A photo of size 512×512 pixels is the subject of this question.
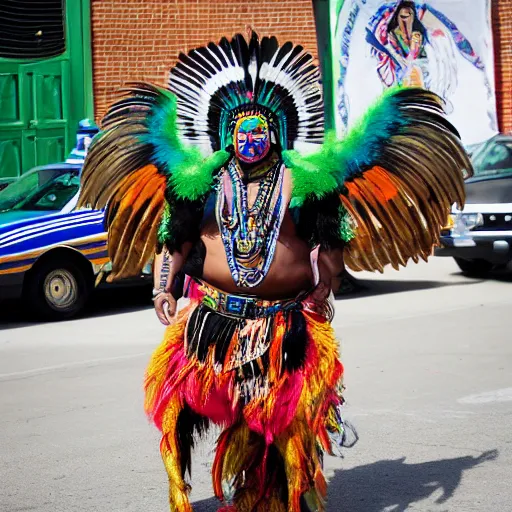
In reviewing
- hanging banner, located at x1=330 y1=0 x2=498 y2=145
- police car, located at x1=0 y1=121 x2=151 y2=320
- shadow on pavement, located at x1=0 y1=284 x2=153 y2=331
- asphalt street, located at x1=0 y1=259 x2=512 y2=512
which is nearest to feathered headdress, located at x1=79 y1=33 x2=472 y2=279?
asphalt street, located at x1=0 y1=259 x2=512 y2=512

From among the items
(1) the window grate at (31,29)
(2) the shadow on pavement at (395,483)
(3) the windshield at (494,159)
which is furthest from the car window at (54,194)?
(2) the shadow on pavement at (395,483)

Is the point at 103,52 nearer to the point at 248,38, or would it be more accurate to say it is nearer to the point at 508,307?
the point at 508,307

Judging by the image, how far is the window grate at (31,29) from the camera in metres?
18.4

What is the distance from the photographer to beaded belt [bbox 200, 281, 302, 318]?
16.0 ft

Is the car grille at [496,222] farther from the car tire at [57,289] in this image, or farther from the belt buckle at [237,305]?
the belt buckle at [237,305]

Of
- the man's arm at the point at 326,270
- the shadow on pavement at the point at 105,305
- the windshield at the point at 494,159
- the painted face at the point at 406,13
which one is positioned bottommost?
the shadow on pavement at the point at 105,305

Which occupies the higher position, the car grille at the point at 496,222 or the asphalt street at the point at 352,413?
the car grille at the point at 496,222

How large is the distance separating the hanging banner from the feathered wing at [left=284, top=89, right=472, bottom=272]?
15.7 meters

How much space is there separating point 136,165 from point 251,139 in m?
0.60

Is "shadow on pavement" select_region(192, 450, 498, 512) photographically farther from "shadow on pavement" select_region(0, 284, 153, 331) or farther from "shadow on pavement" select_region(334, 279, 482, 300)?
"shadow on pavement" select_region(334, 279, 482, 300)

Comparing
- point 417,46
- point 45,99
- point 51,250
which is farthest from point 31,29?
point 51,250

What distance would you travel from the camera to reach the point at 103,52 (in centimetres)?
1906

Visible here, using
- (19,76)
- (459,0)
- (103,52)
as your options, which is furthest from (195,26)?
(459,0)

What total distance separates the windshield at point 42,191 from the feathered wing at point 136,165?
7094mm
